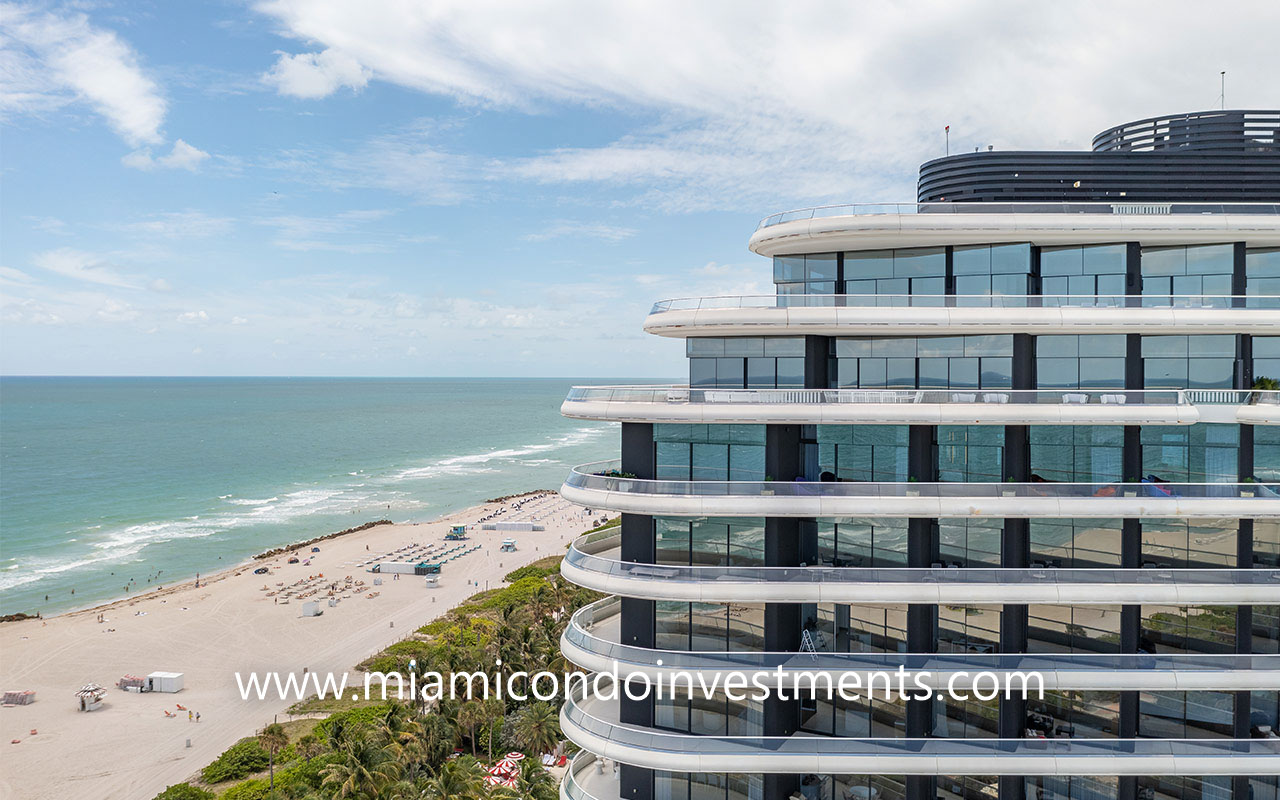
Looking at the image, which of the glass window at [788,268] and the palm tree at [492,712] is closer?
the glass window at [788,268]

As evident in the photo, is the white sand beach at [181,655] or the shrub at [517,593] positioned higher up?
the shrub at [517,593]

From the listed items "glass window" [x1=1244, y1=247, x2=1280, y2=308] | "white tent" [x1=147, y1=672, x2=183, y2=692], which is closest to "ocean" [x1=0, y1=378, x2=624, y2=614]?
"white tent" [x1=147, y1=672, x2=183, y2=692]

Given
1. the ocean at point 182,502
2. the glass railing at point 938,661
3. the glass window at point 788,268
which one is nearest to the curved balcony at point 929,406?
the glass window at point 788,268

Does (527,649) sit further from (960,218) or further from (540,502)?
(540,502)

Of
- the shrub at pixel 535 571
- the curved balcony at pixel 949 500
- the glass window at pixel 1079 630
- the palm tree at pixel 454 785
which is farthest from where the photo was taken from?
the shrub at pixel 535 571

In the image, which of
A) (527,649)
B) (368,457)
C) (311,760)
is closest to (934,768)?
(527,649)

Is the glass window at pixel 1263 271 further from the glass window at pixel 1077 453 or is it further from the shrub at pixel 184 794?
the shrub at pixel 184 794

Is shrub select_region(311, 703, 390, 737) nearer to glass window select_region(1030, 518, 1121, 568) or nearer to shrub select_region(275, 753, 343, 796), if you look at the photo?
shrub select_region(275, 753, 343, 796)

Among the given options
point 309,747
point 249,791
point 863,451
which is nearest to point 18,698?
point 309,747
